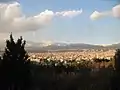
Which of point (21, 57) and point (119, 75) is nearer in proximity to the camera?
point (21, 57)

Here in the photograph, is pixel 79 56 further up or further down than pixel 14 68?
further down

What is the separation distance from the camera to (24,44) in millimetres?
30219

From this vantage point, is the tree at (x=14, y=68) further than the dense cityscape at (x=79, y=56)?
No

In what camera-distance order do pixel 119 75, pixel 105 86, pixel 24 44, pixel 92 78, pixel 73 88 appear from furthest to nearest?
pixel 92 78 → pixel 73 88 → pixel 105 86 → pixel 119 75 → pixel 24 44

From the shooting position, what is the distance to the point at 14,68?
28.1 m

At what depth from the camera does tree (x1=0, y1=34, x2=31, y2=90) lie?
2784cm

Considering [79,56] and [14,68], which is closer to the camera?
[14,68]

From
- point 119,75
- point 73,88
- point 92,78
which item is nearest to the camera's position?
point 119,75

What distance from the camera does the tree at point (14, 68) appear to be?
91.4 feet

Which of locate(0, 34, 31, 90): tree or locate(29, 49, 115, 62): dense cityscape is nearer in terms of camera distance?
locate(0, 34, 31, 90): tree

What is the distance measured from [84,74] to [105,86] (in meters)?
14.4

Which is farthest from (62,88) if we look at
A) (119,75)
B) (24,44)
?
(24,44)

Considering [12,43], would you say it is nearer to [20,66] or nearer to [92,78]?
[20,66]

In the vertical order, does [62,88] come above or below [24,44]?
below
